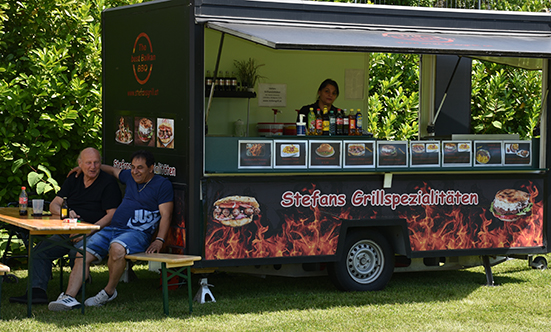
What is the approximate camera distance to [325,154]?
23.1ft

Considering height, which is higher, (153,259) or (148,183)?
(148,183)

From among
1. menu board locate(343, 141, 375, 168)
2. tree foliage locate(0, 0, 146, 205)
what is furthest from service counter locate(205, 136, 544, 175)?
tree foliage locate(0, 0, 146, 205)

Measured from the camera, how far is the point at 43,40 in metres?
8.67

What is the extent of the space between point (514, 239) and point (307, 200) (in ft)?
7.30

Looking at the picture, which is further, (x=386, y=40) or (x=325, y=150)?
(x=325, y=150)

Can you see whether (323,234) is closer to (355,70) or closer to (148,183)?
(148,183)

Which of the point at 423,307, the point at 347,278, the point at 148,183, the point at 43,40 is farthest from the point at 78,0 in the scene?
the point at 423,307

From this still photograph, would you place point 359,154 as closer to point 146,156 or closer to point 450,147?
point 450,147

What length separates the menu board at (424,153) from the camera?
736 cm

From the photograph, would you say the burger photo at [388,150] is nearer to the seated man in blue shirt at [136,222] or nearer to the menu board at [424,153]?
the menu board at [424,153]

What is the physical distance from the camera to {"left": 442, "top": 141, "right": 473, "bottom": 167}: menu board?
748 cm

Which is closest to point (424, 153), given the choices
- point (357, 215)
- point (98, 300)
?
point (357, 215)

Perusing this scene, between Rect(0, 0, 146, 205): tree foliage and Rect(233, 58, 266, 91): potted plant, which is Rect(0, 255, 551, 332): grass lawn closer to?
Rect(0, 0, 146, 205): tree foliage

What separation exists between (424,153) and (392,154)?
0.34 m
